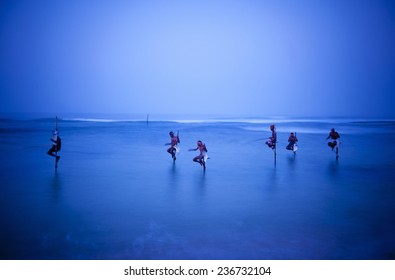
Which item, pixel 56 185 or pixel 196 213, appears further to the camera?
pixel 56 185

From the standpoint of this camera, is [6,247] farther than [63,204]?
No

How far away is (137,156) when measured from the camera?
19844 mm

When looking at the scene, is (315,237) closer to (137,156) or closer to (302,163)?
(302,163)

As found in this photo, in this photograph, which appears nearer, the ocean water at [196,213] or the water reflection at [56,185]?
the ocean water at [196,213]

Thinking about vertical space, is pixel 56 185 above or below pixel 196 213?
above

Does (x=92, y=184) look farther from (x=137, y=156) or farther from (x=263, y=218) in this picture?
(x=137, y=156)

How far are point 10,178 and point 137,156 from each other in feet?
27.4

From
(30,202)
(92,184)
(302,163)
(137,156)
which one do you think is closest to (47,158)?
(137,156)

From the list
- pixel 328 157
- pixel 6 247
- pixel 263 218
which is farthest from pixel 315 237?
pixel 328 157

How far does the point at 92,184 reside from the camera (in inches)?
456

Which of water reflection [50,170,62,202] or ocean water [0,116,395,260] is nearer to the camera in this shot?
ocean water [0,116,395,260]

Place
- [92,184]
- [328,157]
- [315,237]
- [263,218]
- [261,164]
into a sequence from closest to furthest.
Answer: [315,237] < [263,218] < [92,184] < [261,164] < [328,157]

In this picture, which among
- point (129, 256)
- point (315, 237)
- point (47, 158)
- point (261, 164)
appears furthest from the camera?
point (47, 158)

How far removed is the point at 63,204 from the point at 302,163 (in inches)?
507
